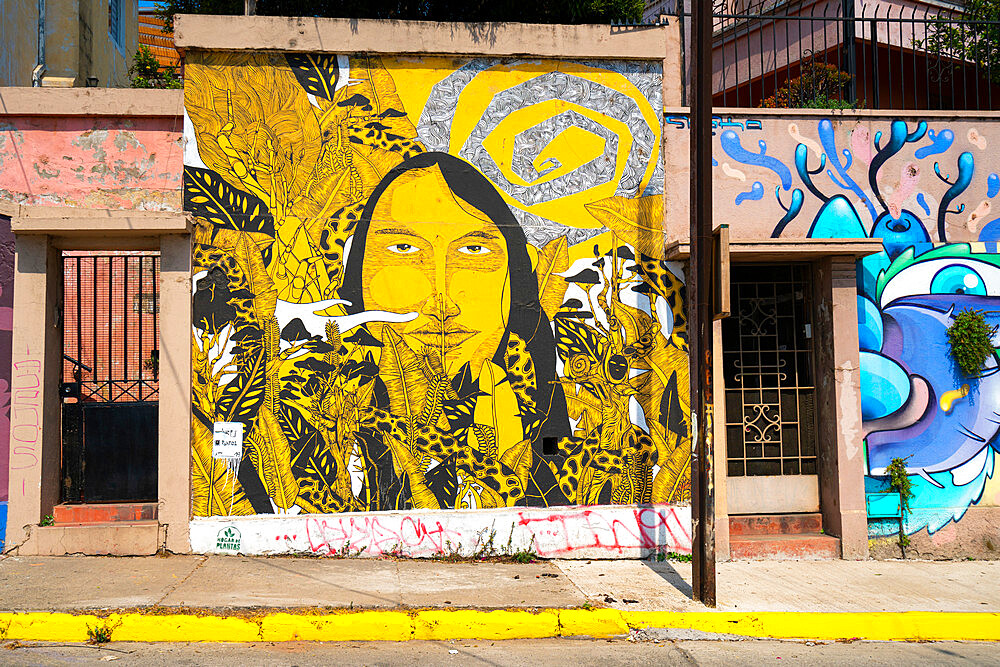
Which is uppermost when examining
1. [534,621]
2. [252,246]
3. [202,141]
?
[202,141]

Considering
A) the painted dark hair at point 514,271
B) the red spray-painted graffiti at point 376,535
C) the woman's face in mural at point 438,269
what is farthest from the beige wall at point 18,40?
the red spray-painted graffiti at point 376,535

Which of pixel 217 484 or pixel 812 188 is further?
pixel 812 188

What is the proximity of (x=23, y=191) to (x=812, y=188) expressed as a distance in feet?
24.7

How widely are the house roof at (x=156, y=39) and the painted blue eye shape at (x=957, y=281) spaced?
18.3m

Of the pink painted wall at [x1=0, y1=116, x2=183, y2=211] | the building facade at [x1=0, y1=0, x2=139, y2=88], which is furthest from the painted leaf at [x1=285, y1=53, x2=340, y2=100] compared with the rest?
the building facade at [x1=0, y1=0, x2=139, y2=88]

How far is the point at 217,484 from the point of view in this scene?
7.13m

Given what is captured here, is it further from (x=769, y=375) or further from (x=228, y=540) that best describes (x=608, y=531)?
(x=228, y=540)

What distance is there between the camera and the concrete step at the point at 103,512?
7223 millimetres

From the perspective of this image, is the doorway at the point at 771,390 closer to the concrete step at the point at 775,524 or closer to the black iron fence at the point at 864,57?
the concrete step at the point at 775,524

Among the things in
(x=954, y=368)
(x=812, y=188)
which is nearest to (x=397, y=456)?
(x=812, y=188)

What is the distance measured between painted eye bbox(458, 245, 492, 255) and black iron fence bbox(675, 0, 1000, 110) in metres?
3.84

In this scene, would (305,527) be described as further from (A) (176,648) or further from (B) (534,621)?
(B) (534,621)

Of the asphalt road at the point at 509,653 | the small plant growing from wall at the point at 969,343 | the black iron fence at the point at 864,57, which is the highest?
the black iron fence at the point at 864,57

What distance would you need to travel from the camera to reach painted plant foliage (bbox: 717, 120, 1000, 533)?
7797 millimetres
